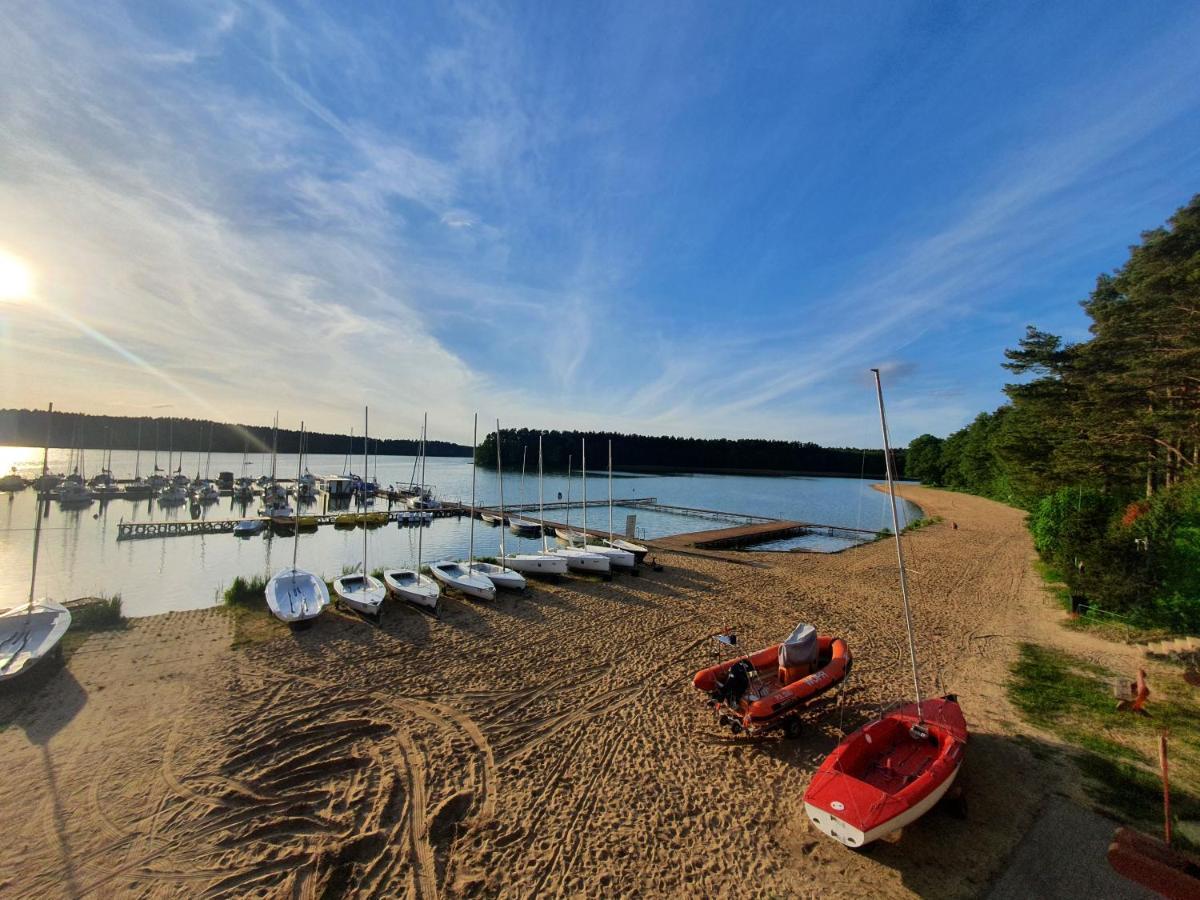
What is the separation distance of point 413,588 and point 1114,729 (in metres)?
15.3

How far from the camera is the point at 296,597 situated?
539 inches

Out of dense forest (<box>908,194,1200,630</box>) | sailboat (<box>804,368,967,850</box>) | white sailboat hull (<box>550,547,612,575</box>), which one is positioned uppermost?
dense forest (<box>908,194,1200,630</box>)

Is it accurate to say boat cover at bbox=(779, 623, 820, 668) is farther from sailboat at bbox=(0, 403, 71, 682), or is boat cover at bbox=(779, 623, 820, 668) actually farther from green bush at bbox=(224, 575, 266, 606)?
green bush at bbox=(224, 575, 266, 606)

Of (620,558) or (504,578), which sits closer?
(504,578)

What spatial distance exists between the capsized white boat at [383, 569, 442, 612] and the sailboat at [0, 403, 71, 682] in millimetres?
6944

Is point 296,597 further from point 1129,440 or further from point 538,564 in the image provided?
point 1129,440

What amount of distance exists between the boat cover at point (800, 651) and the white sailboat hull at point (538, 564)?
10.5 m

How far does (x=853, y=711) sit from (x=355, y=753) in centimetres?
818

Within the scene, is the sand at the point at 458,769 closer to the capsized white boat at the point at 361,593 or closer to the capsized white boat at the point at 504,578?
the capsized white boat at the point at 361,593

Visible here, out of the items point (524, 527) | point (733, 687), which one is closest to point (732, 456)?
point (524, 527)

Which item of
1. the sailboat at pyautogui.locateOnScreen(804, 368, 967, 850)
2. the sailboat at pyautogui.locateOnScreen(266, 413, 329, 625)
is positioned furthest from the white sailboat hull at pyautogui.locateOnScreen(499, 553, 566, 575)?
the sailboat at pyautogui.locateOnScreen(804, 368, 967, 850)

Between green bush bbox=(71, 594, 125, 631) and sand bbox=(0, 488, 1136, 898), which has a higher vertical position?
green bush bbox=(71, 594, 125, 631)

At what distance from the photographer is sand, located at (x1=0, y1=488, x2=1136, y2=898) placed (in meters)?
5.28

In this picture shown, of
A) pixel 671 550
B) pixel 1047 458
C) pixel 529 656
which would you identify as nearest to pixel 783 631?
pixel 529 656
